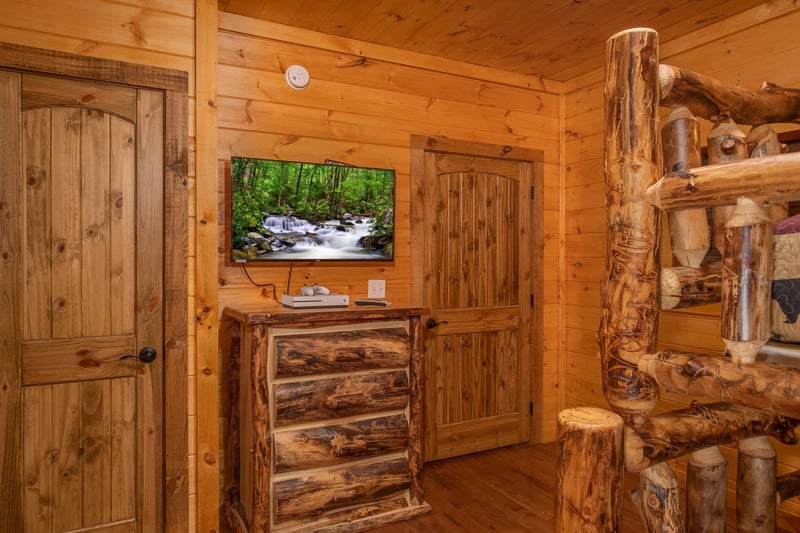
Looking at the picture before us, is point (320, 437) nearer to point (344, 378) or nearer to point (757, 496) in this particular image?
point (344, 378)

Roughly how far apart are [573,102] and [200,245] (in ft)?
9.20

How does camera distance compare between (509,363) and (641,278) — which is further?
(509,363)

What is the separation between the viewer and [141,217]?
2.29m

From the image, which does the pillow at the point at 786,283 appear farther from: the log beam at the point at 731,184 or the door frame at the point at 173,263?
the door frame at the point at 173,263

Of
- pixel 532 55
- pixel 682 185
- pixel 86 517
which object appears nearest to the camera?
pixel 682 185

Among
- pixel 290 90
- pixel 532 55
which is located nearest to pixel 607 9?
pixel 532 55

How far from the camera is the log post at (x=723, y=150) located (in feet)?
4.08

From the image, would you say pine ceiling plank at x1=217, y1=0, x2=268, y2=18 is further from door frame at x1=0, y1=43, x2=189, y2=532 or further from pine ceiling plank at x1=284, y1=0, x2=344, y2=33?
door frame at x1=0, y1=43, x2=189, y2=532

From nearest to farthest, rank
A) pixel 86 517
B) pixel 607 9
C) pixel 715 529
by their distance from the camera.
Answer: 1. pixel 715 529
2. pixel 86 517
3. pixel 607 9

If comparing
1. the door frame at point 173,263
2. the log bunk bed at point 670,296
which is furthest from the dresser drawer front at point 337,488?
the log bunk bed at point 670,296

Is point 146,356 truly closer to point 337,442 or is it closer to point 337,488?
point 337,442

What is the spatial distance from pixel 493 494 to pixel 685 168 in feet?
7.49

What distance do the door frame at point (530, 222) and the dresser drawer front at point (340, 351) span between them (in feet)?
2.38

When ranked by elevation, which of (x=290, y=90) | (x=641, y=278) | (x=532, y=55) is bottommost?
(x=641, y=278)
